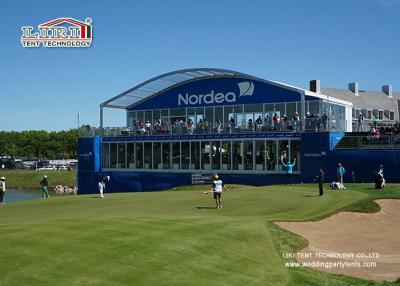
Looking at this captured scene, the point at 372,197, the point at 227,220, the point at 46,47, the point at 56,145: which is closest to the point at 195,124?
the point at 46,47

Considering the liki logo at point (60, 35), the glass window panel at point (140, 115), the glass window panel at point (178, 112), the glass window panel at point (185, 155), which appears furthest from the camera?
the glass window panel at point (140, 115)

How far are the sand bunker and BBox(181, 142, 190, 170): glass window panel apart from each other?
2287 centimetres

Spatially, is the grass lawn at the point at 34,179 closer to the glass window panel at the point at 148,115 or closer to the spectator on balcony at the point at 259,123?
the glass window panel at the point at 148,115

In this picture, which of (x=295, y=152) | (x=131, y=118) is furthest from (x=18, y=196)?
(x=295, y=152)

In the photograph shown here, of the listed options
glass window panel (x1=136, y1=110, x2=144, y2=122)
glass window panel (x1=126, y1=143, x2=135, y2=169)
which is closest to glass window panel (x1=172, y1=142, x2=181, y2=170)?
glass window panel (x1=126, y1=143, x2=135, y2=169)

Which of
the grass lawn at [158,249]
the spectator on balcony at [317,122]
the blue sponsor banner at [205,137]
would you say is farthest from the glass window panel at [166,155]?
the grass lawn at [158,249]

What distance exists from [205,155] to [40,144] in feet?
297

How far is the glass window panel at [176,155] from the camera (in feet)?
155

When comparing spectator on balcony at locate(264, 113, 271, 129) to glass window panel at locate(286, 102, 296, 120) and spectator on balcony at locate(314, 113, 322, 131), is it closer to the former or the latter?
glass window panel at locate(286, 102, 296, 120)

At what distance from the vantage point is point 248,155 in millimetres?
43625

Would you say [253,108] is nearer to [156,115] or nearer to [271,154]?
[271,154]

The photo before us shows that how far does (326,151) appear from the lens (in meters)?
38.9

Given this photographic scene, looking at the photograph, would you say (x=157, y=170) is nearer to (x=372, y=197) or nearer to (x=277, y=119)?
(x=277, y=119)

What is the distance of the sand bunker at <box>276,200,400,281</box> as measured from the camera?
1634 cm
